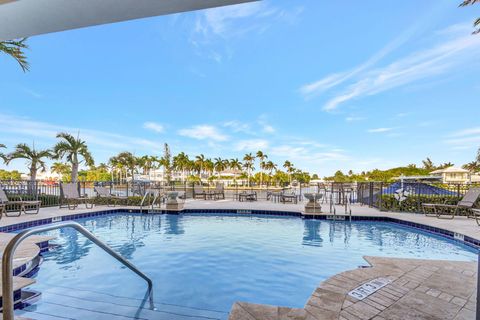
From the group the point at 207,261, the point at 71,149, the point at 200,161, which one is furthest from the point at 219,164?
the point at 207,261

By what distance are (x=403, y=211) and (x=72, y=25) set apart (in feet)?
34.6

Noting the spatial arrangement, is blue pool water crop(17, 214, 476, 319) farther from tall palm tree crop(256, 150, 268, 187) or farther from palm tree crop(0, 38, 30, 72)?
tall palm tree crop(256, 150, 268, 187)

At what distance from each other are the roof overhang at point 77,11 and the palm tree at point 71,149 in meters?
14.5

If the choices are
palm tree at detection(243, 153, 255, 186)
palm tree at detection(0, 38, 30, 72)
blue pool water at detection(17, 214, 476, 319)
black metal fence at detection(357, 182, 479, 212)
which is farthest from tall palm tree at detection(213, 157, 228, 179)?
palm tree at detection(0, 38, 30, 72)

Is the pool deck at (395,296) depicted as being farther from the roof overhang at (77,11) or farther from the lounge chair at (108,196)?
the lounge chair at (108,196)

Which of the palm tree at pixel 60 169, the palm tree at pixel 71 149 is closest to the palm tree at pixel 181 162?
the palm tree at pixel 60 169

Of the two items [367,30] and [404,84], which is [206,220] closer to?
[367,30]

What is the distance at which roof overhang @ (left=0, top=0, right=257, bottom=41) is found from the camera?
2.09 m

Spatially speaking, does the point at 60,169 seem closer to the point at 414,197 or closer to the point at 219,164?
the point at 219,164

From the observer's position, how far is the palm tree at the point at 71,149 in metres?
15.0

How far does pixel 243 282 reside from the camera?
3.83m

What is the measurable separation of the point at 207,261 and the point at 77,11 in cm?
396

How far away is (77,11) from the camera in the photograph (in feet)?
7.30

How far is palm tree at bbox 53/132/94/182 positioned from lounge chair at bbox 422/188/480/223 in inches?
649
